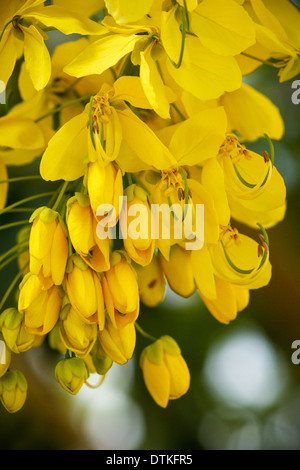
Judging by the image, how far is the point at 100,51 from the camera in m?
0.57

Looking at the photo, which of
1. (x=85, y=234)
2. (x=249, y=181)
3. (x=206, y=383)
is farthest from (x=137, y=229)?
(x=206, y=383)

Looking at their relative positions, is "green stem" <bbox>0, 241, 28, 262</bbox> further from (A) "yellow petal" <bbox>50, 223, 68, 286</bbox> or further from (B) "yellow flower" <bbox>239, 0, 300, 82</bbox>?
(B) "yellow flower" <bbox>239, 0, 300, 82</bbox>

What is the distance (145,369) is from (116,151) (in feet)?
0.91

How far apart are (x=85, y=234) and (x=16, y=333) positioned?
0.48 ft

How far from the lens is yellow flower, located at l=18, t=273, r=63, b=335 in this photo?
2.08ft

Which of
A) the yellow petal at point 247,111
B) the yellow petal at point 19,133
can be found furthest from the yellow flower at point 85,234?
the yellow petal at point 247,111

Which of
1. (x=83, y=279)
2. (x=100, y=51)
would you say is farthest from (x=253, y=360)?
(x=100, y=51)

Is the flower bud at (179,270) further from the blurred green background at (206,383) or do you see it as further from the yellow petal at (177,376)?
the blurred green background at (206,383)

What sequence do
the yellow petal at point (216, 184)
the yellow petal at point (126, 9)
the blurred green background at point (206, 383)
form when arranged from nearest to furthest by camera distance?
the yellow petal at point (126, 9)
the yellow petal at point (216, 184)
the blurred green background at point (206, 383)

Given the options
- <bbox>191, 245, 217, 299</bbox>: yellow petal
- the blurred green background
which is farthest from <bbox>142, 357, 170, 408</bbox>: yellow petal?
the blurred green background

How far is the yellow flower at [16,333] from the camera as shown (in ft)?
2.24

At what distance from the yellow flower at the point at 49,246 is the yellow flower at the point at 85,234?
2 cm

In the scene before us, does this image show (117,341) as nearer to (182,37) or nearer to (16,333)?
(16,333)

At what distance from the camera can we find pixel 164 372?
0.76m
